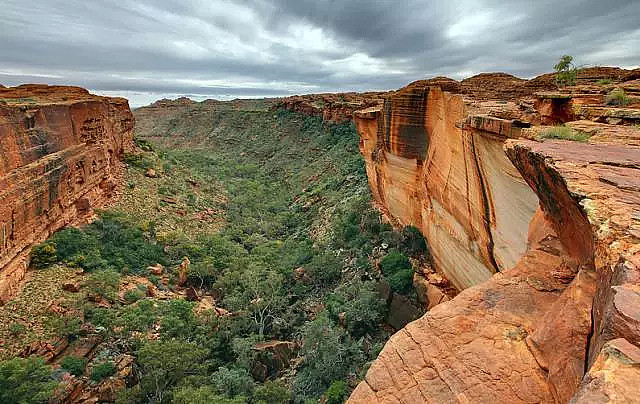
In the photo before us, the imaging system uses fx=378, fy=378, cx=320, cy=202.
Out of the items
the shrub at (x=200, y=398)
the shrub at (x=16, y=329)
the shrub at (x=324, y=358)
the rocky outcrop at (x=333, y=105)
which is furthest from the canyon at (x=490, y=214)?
the rocky outcrop at (x=333, y=105)

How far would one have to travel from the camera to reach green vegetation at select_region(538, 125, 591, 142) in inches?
272

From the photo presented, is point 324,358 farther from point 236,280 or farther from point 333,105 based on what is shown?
point 333,105

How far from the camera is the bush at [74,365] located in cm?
1404

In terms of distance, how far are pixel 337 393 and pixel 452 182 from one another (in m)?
8.89

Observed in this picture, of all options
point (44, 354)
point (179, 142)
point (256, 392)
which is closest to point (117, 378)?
point (44, 354)

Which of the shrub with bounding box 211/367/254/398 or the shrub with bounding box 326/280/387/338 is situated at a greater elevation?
the shrub with bounding box 326/280/387/338

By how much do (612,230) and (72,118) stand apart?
2736 cm

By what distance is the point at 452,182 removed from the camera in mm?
14430

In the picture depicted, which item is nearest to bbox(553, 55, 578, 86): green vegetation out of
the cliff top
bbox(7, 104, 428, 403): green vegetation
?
bbox(7, 104, 428, 403): green vegetation

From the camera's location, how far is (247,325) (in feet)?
62.1

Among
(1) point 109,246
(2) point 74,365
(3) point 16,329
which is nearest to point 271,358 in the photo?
(2) point 74,365

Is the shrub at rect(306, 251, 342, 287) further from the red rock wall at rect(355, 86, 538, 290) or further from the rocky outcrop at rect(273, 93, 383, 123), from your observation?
the rocky outcrop at rect(273, 93, 383, 123)

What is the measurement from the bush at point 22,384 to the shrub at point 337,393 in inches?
360

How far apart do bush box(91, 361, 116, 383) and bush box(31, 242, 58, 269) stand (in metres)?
6.90
